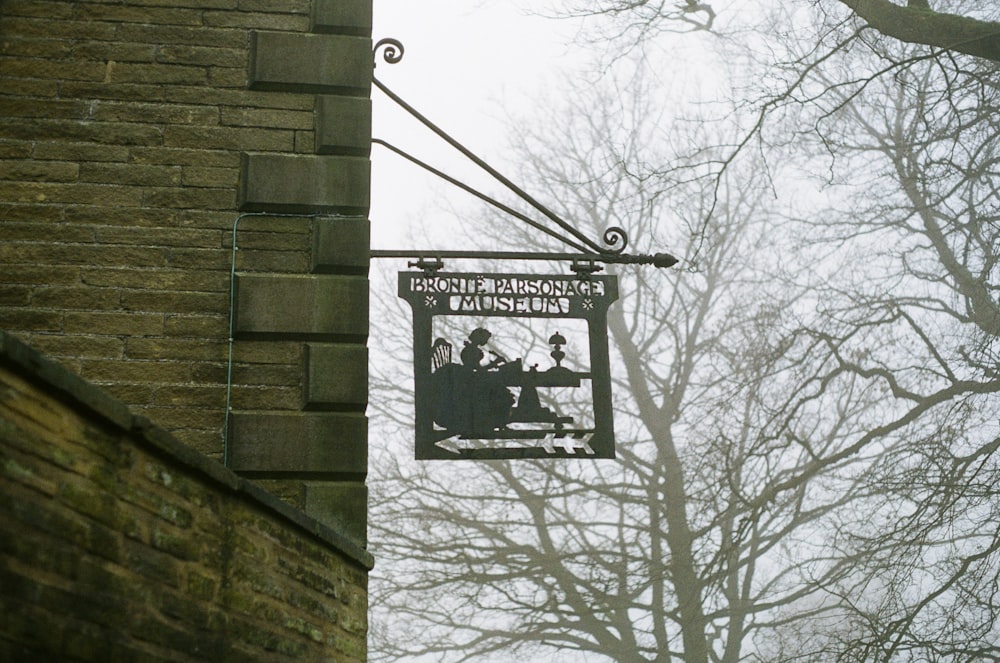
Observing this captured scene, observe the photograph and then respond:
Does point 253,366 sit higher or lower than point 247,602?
higher

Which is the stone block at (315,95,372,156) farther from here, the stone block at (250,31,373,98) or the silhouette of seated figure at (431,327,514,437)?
the silhouette of seated figure at (431,327,514,437)

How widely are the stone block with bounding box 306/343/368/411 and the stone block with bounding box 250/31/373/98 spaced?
129cm

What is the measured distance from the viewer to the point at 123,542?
3.08 m

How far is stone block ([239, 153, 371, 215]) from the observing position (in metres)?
5.34

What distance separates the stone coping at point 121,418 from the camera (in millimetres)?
2697

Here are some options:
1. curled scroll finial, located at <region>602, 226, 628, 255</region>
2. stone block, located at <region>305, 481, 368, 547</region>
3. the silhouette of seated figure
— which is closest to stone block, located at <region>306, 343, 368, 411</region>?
stone block, located at <region>305, 481, 368, 547</region>

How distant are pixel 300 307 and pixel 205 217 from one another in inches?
23.6

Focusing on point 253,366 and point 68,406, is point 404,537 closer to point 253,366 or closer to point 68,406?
point 253,366

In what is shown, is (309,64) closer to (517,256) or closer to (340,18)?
(340,18)

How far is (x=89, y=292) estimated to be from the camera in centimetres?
505

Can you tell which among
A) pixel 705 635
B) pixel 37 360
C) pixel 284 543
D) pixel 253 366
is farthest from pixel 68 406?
pixel 705 635

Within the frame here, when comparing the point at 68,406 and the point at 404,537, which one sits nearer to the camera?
the point at 68,406

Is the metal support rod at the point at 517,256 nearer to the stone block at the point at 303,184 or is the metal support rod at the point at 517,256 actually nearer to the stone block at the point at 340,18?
the stone block at the point at 303,184

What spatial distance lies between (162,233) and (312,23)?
52.0 inches
